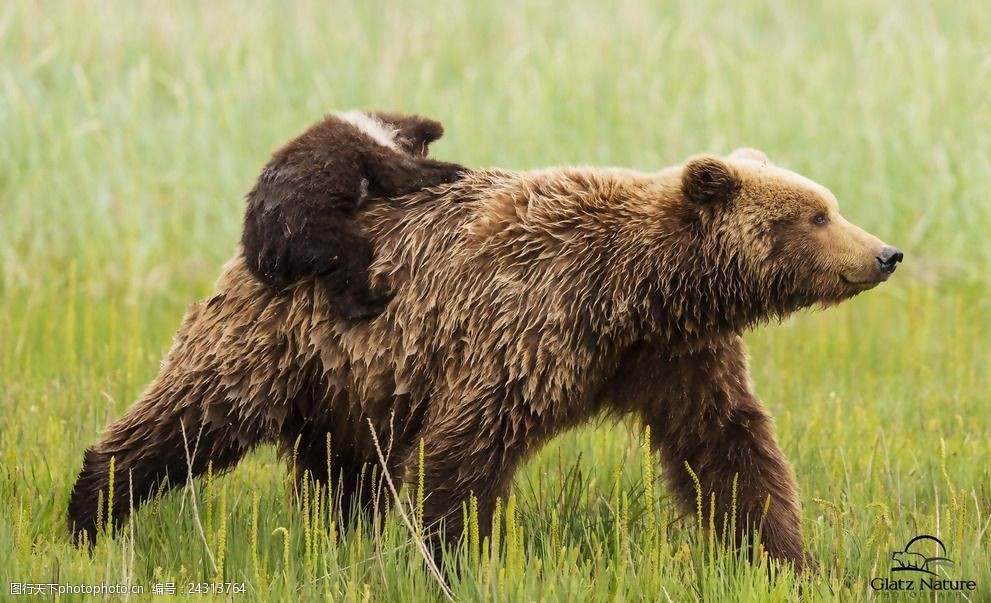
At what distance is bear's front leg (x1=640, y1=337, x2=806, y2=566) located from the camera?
494cm

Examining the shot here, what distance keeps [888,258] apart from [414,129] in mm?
1957

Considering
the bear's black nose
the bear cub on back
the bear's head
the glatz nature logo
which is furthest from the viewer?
the bear cub on back

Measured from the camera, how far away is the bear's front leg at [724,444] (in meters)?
4.94

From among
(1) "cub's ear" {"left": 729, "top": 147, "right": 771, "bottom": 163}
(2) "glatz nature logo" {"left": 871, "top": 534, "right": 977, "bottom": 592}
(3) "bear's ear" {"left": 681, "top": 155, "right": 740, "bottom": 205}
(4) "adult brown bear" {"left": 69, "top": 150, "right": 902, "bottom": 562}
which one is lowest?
(2) "glatz nature logo" {"left": 871, "top": 534, "right": 977, "bottom": 592}

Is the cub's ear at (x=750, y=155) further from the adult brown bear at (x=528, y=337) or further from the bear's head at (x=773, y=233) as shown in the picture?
the bear's head at (x=773, y=233)

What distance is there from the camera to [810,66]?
12.3 meters

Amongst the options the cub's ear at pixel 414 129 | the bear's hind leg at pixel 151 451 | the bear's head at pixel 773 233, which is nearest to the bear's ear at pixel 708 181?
the bear's head at pixel 773 233

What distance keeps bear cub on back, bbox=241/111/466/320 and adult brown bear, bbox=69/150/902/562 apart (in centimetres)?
8

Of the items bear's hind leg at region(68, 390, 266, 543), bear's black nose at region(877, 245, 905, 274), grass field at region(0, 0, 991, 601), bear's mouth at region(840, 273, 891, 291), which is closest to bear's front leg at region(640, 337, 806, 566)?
grass field at region(0, 0, 991, 601)

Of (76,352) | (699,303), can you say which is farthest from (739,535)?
(76,352)

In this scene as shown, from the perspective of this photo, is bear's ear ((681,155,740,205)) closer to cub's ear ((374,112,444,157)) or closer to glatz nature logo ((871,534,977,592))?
cub's ear ((374,112,444,157))

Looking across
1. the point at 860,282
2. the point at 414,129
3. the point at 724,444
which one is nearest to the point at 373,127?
the point at 414,129

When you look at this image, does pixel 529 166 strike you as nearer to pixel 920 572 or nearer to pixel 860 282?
pixel 860 282

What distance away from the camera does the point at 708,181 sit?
4.78 metres
